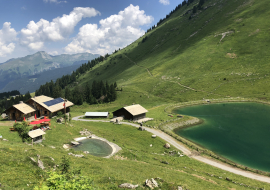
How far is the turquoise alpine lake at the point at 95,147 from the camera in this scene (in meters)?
39.5

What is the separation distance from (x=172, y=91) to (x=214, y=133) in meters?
65.0

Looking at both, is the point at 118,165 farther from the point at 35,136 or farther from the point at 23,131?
the point at 23,131

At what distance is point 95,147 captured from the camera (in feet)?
143

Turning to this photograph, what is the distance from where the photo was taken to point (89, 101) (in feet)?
437

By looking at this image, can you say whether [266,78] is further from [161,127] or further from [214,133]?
[161,127]

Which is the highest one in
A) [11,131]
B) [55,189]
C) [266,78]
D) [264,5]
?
[264,5]

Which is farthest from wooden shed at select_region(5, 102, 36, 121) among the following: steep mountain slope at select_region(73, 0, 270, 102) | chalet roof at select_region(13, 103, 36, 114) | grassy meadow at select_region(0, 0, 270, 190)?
steep mountain slope at select_region(73, 0, 270, 102)

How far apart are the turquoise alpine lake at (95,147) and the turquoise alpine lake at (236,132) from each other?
97.9 ft

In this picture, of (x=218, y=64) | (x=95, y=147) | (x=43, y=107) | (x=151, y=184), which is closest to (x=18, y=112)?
(x=43, y=107)

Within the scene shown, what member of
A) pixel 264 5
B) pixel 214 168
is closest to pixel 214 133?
pixel 214 168

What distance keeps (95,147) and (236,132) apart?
50447mm

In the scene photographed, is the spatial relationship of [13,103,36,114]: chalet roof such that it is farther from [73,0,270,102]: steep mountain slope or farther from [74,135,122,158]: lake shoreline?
[73,0,270,102]: steep mountain slope

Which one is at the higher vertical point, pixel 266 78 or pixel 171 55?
pixel 171 55

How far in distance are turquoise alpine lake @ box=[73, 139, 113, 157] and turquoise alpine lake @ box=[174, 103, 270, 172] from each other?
29846 mm
